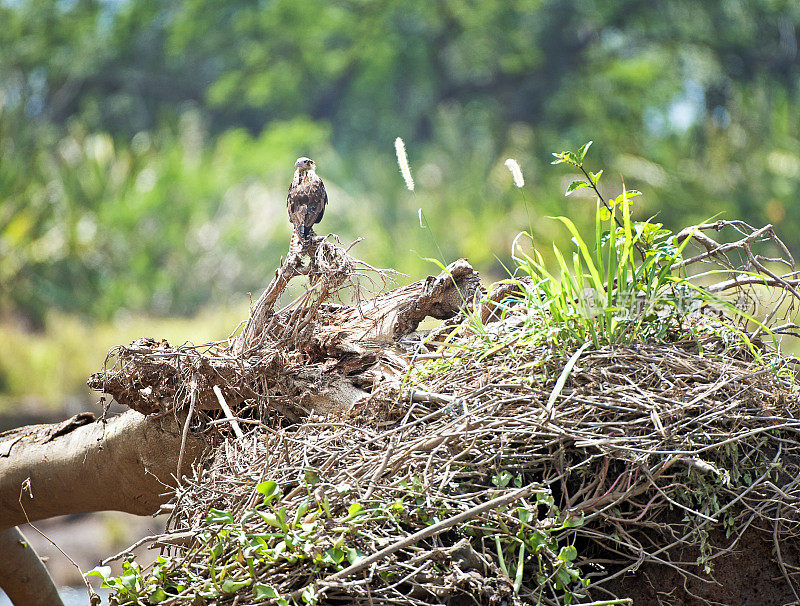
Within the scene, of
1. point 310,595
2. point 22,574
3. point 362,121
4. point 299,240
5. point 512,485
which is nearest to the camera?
point 310,595

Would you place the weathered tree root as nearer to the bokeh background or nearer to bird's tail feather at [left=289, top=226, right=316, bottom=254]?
bird's tail feather at [left=289, top=226, right=316, bottom=254]

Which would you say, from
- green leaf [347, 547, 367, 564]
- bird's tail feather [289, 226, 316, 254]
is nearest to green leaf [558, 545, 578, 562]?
green leaf [347, 547, 367, 564]

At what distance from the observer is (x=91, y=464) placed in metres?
2.28

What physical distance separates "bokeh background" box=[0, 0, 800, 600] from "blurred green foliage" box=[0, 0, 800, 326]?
0.13 feet

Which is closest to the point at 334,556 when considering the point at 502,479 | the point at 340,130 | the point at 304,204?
the point at 502,479

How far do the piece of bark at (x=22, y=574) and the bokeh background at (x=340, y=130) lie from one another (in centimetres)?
638

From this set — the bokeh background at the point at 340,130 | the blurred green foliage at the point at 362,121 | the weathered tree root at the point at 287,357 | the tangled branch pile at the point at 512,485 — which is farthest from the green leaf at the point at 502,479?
the blurred green foliage at the point at 362,121

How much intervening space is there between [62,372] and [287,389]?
7.17 m

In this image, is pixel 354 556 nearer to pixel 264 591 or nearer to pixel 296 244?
pixel 264 591

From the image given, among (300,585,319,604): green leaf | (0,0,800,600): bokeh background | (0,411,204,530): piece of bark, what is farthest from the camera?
(0,0,800,600): bokeh background

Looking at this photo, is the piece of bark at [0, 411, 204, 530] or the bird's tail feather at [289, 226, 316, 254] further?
the piece of bark at [0, 411, 204, 530]

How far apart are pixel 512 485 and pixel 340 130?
52.1ft

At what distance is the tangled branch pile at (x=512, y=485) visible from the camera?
1132 mm

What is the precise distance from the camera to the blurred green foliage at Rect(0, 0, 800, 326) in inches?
441
